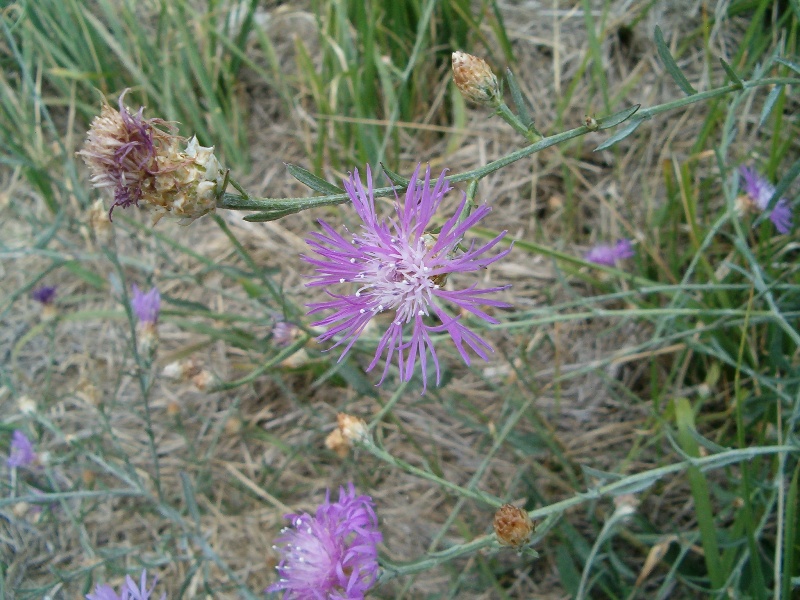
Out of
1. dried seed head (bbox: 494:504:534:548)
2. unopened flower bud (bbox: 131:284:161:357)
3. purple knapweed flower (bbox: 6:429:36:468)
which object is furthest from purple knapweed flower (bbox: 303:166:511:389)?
purple knapweed flower (bbox: 6:429:36:468)

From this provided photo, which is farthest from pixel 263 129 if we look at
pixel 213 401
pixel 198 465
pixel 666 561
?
pixel 666 561

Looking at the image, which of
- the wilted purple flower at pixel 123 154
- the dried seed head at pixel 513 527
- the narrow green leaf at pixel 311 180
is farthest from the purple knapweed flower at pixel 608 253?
the wilted purple flower at pixel 123 154

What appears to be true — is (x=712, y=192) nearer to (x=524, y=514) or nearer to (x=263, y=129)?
(x=524, y=514)

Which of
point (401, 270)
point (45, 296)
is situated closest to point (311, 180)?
point (401, 270)

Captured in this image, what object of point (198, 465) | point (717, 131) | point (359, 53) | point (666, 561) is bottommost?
point (666, 561)

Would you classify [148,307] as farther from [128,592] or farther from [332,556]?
[332,556]

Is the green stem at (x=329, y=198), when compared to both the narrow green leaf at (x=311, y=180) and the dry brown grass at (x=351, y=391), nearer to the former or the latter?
the narrow green leaf at (x=311, y=180)

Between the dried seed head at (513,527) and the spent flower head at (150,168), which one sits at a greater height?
the spent flower head at (150,168)
